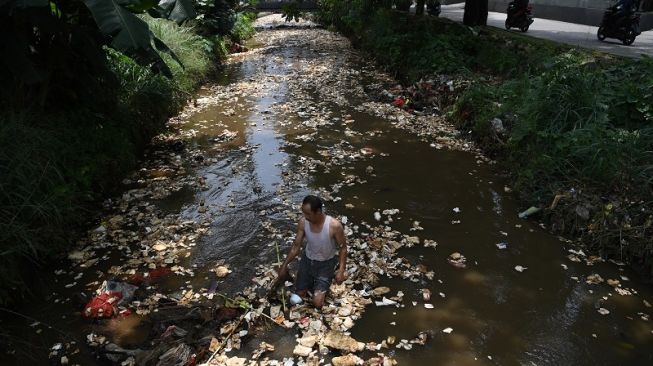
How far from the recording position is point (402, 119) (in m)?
11.3

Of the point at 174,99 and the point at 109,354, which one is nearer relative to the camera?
the point at 109,354

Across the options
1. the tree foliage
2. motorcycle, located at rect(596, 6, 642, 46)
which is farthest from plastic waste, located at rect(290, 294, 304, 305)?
motorcycle, located at rect(596, 6, 642, 46)

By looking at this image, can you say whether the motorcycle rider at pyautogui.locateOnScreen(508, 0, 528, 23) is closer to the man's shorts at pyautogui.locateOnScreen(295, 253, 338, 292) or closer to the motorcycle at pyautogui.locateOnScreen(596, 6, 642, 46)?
the motorcycle at pyautogui.locateOnScreen(596, 6, 642, 46)

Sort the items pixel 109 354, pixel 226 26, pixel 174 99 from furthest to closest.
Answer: pixel 226 26
pixel 174 99
pixel 109 354

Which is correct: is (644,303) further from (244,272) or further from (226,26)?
(226,26)

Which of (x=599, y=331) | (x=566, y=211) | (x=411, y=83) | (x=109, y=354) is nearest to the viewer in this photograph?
(x=109, y=354)

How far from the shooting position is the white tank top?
16.1ft

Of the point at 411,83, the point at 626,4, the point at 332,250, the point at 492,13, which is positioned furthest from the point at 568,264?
the point at 492,13

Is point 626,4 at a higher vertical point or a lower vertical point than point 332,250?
higher

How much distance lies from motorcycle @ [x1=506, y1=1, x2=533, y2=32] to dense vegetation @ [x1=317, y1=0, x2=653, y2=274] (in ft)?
10.9

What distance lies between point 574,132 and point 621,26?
24.4ft

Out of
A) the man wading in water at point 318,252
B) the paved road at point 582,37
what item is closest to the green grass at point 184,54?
the man wading in water at point 318,252

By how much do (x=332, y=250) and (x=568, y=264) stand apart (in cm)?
333

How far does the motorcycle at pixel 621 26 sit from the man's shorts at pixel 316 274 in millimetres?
11784
